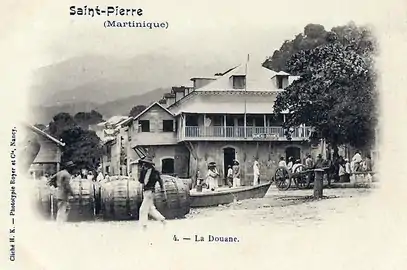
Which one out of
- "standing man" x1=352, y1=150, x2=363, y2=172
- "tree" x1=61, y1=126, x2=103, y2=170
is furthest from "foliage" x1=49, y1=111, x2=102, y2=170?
"standing man" x1=352, y1=150, x2=363, y2=172

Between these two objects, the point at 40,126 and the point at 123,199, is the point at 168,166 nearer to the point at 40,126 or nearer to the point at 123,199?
the point at 123,199

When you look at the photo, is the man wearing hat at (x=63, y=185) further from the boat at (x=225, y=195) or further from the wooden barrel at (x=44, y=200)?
the boat at (x=225, y=195)

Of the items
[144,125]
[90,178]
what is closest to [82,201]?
[90,178]

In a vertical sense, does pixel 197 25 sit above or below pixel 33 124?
above

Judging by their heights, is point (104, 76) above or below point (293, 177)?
above

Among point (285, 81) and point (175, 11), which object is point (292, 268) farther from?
point (175, 11)

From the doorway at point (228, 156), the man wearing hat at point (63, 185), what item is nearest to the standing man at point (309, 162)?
the doorway at point (228, 156)

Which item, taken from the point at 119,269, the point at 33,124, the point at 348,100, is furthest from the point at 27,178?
the point at 348,100

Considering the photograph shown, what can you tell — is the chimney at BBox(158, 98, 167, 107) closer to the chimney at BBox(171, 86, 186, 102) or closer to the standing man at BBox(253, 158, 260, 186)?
the chimney at BBox(171, 86, 186, 102)
